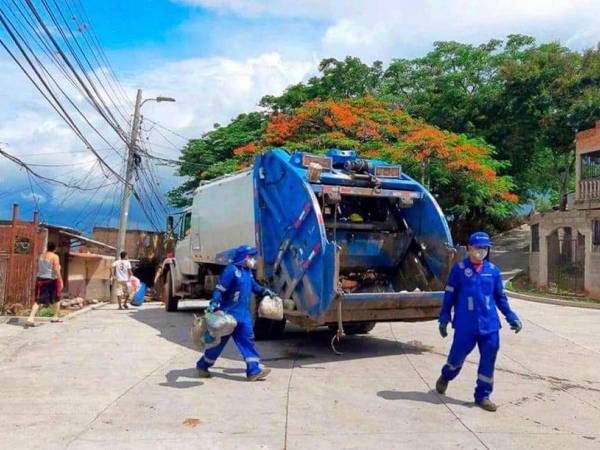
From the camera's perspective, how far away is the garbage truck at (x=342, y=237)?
8336mm

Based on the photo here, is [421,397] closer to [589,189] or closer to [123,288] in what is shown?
[123,288]

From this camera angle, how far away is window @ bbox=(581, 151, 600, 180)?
23.0 metres

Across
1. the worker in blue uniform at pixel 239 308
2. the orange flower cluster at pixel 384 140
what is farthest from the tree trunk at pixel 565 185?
the worker in blue uniform at pixel 239 308

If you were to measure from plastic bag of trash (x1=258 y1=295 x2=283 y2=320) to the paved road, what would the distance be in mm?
662

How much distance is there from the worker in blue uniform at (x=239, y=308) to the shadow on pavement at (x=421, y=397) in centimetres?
139

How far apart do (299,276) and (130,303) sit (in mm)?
10436

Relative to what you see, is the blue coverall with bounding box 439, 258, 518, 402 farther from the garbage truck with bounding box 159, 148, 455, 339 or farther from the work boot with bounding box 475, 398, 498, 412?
the garbage truck with bounding box 159, 148, 455, 339

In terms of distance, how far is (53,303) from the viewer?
12.1 meters

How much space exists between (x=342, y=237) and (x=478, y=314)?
3639 mm

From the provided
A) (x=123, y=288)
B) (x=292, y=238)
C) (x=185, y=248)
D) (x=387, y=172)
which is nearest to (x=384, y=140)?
(x=123, y=288)

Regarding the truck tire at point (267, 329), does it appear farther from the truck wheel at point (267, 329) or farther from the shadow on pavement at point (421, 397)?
the shadow on pavement at point (421, 397)

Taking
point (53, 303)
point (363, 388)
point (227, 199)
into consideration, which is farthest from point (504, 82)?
point (363, 388)

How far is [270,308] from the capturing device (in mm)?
7758

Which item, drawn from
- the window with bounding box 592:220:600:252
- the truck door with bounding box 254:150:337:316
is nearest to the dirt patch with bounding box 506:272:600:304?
the window with bounding box 592:220:600:252
